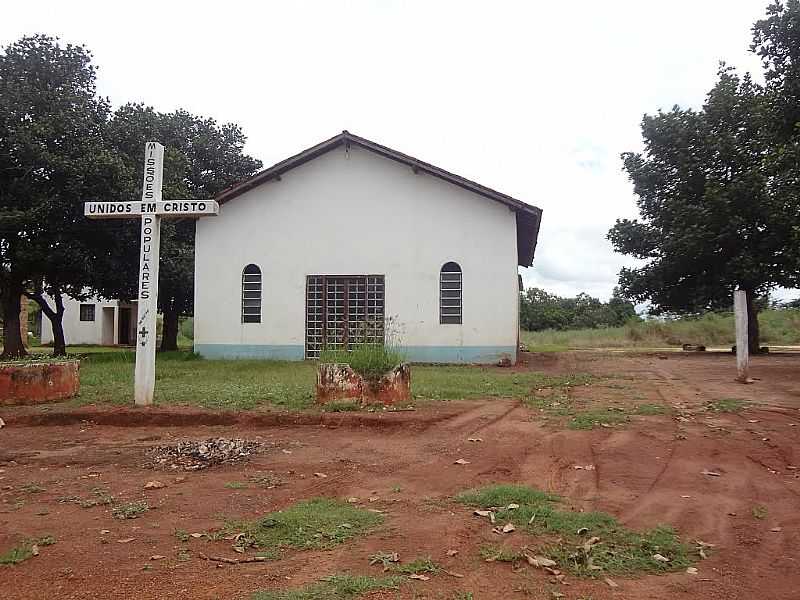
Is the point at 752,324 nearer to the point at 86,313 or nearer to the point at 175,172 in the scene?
the point at 175,172

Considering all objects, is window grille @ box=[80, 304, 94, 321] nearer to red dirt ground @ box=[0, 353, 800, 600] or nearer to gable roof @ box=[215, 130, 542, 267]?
gable roof @ box=[215, 130, 542, 267]

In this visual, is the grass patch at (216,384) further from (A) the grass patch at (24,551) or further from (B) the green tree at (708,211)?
(B) the green tree at (708,211)

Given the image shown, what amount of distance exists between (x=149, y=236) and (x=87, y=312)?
31.6 m

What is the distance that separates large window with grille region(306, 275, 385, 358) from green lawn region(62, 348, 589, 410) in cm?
153

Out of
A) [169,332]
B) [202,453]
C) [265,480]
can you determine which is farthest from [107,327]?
[265,480]

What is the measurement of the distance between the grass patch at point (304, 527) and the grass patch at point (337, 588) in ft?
1.74

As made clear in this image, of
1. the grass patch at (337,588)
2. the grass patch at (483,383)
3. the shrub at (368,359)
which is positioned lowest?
the grass patch at (337,588)

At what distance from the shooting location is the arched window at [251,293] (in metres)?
19.0

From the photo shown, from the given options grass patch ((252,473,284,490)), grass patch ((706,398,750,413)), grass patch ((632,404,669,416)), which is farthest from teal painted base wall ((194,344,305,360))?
grass patch ((252,473,284,490))

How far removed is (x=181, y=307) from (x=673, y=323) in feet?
91.0

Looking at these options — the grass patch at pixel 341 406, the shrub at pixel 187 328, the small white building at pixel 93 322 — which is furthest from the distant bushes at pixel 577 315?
the grass patch at pixel 341 406

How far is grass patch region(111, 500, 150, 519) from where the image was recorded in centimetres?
464

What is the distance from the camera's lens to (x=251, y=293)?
19016 millimetres

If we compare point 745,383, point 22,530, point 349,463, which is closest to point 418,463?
point 349,463
